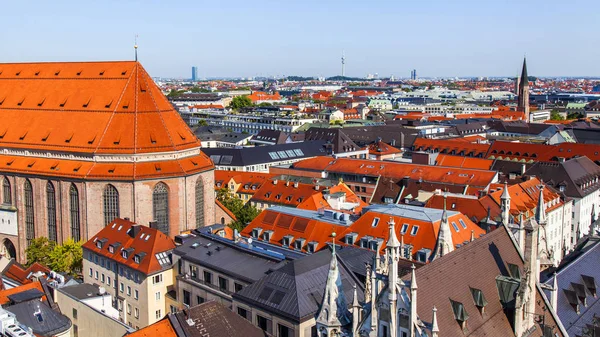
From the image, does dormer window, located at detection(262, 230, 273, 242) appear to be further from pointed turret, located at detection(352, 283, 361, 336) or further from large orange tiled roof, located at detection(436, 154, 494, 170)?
large orange tiled roof, located at detection(436, 154, 494, 170)

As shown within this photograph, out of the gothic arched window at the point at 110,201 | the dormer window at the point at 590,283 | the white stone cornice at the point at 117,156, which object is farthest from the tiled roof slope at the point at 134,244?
the dormer window at the point at 590,283

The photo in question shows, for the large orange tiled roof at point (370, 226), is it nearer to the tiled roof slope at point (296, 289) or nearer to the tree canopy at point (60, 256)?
the tiled roof slope at point (296, 289)

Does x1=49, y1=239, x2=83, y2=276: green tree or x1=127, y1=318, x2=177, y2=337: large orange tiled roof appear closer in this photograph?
x1=127, y1=318, x2=177, y2=337: large orange tiled roof

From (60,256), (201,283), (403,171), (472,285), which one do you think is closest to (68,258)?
(60,256)

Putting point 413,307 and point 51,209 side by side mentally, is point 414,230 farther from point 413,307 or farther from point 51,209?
point 51,209

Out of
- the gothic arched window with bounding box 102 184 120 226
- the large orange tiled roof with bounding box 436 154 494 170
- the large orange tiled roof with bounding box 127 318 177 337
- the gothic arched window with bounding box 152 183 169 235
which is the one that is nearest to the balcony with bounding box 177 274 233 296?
the large orange tiled roof with bounding box 127 318 177 337

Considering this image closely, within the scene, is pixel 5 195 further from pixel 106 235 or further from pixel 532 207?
pixel 532 207
